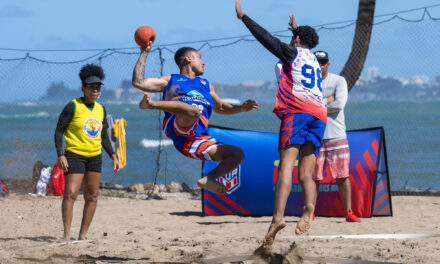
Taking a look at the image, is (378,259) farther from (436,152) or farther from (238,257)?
(436,152)

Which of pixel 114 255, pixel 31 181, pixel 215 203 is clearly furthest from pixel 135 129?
pixel 114 255

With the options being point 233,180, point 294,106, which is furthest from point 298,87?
point 233,180

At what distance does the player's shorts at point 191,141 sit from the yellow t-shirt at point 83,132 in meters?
1.39

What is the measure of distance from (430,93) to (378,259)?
45.1 metres

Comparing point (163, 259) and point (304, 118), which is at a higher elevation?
point (304, 118)

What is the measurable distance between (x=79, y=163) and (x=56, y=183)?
167 inches

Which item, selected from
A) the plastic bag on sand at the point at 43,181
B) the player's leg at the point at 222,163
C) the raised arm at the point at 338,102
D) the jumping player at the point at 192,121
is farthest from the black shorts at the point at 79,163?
the plastic bag on sand at the point at 43,181

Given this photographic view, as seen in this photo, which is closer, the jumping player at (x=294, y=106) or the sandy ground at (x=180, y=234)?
the jumping player at (x=294, y=106)

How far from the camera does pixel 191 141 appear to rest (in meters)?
5.20

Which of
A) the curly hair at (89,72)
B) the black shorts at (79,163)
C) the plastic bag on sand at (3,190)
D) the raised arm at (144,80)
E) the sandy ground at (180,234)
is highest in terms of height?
the curly hair at (89,72)

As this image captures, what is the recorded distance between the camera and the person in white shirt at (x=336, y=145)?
7.49 m

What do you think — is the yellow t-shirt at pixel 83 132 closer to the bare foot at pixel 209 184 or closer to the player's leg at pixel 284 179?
the bare foot at pixel 209 184

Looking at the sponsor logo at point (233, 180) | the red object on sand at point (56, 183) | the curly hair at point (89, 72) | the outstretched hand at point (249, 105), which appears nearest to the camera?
the outstretched hand at point (249, 105)

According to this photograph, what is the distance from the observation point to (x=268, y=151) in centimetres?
836
